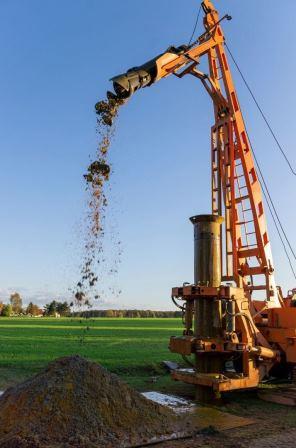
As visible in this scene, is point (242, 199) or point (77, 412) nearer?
point (77, 412)

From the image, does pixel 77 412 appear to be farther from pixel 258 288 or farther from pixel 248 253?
pixel 248 253

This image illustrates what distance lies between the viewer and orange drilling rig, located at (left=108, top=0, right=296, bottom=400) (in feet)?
28.9


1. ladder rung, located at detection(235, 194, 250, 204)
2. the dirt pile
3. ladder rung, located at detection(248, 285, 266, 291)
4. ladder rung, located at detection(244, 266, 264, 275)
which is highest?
ladder rung, located at detection(235, 194, 250, 204)

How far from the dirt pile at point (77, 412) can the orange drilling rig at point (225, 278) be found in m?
1.78

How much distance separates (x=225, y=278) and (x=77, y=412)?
522cm

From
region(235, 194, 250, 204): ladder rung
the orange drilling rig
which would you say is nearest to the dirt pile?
the orange drilling rig

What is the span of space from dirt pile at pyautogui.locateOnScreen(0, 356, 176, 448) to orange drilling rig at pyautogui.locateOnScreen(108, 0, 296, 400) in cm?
178

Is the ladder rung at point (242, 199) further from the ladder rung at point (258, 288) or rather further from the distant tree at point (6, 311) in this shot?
the distant tree at point (6, 311)

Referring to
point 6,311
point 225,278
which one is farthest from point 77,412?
point 6,311

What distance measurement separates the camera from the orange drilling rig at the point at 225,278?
881 cm

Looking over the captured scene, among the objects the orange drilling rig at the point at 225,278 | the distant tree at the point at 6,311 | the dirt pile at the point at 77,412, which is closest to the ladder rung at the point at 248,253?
the orange drilling rig at the point at 225,278

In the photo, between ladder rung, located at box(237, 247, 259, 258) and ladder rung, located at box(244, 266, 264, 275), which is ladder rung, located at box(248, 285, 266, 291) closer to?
ladder rung, located at box(244, 266, 264, 275)

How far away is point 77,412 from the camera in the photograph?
6609mm

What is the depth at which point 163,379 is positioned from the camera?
1191 centimetres
